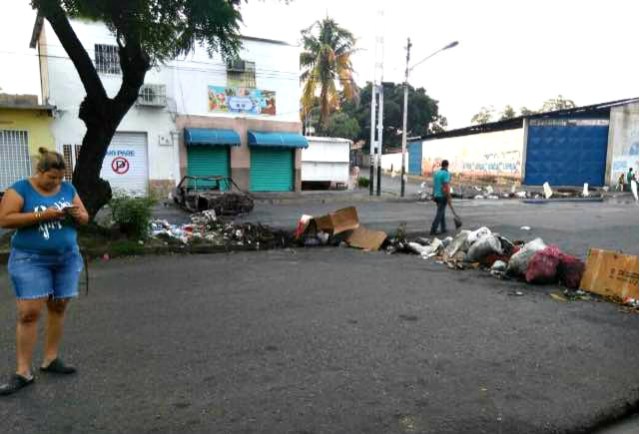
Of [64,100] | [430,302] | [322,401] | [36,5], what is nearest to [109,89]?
[64,100]

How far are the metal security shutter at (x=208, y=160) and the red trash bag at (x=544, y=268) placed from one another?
17343 mm

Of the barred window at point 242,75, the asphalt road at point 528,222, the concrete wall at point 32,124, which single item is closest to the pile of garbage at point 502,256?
the asphalt road at point 528,222

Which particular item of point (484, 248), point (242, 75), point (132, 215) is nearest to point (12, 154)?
point (242, 75)

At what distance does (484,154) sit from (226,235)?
26336mm

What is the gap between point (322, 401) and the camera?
3.34 m

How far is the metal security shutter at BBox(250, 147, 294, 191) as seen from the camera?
23.3m

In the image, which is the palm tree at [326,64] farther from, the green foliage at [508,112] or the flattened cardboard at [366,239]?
the green foliage at [508,112]

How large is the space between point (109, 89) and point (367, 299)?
696 inches

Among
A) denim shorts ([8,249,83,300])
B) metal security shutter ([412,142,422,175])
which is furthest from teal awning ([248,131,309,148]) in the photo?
metal security shutter ([412,142,422,175])

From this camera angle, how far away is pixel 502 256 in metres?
7.70

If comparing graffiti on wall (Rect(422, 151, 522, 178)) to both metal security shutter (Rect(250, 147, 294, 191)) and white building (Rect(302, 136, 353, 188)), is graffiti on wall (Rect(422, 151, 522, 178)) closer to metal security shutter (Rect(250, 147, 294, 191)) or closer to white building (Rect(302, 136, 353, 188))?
white building (Rect(302, 136, 353, 188))

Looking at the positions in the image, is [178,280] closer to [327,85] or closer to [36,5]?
[36,5]

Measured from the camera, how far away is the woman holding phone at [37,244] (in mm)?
3404

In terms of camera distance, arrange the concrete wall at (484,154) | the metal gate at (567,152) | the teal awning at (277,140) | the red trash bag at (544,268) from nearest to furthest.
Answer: the red trash bag at (544,268)
the teal awning at (277,140)
the metal gate at (567,152)
the concrete wall at (484,154)
